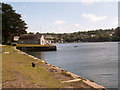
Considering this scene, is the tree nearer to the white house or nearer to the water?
the white house

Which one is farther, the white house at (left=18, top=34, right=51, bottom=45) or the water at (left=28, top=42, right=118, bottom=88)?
the white house at (left=18, top=34, right=51, bottom=45)

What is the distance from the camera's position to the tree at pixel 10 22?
65250 millimetres

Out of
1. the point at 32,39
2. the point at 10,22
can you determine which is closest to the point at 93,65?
the point at 10,22

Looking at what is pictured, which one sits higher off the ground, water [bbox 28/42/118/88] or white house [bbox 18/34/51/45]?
white house [bbox 18/34/51/45]

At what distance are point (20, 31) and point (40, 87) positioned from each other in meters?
61.1

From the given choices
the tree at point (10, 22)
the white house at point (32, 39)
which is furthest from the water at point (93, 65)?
the white house at point (32, 39)

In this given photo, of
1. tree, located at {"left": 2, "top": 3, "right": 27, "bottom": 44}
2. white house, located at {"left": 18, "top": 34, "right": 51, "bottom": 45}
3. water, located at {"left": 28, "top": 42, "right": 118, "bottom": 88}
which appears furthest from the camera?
white house, located at {"left": 18, "top": 34, "right": 51, "bottom": 45}

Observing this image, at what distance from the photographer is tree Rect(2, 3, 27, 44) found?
6525cm

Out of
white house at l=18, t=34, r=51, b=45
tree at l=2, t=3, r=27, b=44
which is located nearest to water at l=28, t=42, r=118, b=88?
tree at l=2, t=3, r=27, b=44

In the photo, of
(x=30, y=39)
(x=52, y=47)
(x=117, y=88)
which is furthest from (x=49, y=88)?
(x=30, y=39)

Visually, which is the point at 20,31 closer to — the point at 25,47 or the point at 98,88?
the point at 25,47

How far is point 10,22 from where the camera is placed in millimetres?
65812

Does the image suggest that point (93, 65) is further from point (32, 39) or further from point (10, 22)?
point (32, 39)

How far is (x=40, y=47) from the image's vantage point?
65000 mm
